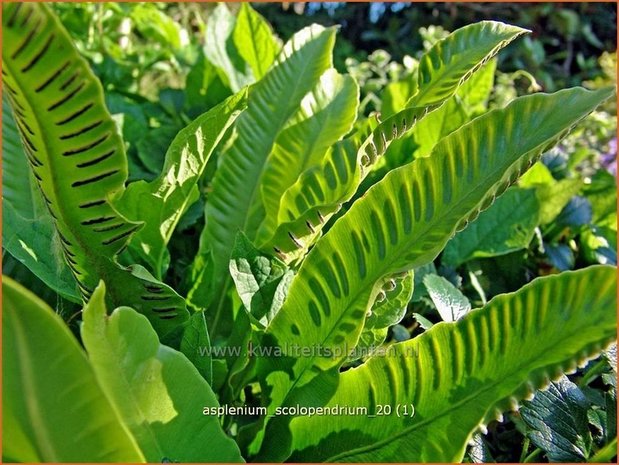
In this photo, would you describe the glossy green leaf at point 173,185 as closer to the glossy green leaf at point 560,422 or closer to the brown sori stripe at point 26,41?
the brown sori stripe at point 26,41

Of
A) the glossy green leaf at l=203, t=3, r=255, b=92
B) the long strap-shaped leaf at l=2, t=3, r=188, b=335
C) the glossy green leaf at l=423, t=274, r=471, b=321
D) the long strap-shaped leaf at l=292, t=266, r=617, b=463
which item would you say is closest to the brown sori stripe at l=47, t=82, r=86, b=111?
the long strap-shaped leaf at l=2, t=3, r=188, b=335

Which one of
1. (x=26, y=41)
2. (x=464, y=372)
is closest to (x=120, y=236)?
(x=26, y=41)

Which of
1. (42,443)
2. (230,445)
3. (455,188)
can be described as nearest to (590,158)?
(455,188)

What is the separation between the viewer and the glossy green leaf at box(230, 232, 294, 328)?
70 cm

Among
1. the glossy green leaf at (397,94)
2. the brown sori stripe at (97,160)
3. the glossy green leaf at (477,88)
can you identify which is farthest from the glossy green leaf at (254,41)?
the brown sori stripe at (97,160)

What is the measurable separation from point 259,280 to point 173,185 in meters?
0.15

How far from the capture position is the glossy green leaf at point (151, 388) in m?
0.48

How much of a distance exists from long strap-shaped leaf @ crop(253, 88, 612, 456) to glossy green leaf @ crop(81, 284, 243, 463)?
0.15m

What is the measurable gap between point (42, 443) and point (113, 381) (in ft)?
0.24

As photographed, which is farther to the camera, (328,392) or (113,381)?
(328,392)

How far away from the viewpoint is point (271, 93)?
960 millimetres

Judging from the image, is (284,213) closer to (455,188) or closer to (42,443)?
(455,188)

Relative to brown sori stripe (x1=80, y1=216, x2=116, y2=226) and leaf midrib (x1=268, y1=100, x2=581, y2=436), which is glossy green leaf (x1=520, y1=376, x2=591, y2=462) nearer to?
leaf midrib (x1=268, y1=100, x2=581, y2=436)

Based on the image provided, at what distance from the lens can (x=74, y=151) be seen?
1.79ft
